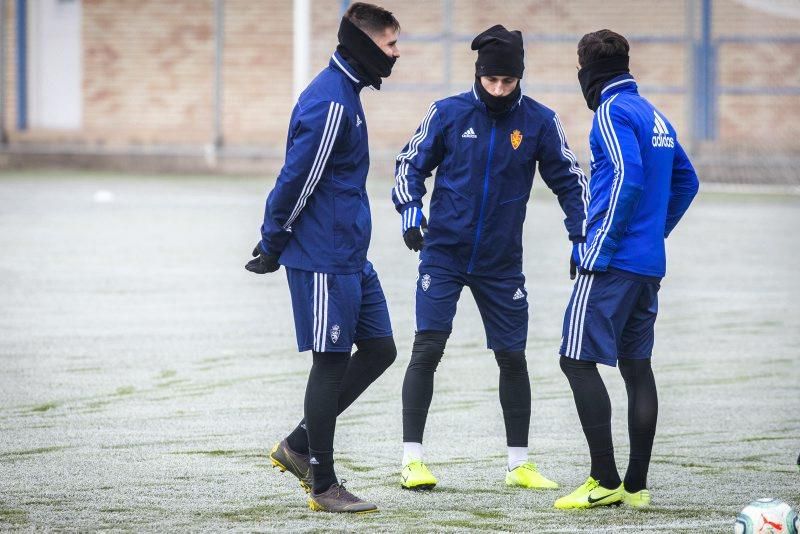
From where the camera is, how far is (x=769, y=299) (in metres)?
12.1

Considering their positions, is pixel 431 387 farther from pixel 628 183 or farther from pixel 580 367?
pixel 628 183

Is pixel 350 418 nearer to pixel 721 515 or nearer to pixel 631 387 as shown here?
pixel 631 387

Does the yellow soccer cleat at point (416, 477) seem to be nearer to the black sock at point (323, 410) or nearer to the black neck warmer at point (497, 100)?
the black sock at point (323, 410)

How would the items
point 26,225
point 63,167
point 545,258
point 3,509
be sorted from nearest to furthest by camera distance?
point 3,509 < point 545,258 < point 26,225 < point 63,167

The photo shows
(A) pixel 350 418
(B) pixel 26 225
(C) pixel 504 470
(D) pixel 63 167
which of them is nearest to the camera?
(C) pixel 504 470

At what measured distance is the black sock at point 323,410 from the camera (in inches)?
227

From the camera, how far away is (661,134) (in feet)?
19.3

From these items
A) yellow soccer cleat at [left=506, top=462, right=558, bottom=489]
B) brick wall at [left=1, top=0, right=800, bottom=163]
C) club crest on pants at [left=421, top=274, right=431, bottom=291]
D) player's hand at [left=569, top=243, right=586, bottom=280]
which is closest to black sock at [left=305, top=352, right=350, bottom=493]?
club crest on pants at [left=421, top=274, right=431, bottom=291]

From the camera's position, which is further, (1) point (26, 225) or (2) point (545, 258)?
(1) point (26, 225)

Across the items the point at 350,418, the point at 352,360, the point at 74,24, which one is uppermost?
the point at 74,24

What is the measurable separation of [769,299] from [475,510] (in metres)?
6.90

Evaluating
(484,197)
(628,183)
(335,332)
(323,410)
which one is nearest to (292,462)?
(323,410)

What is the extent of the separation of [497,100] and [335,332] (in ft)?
4.15

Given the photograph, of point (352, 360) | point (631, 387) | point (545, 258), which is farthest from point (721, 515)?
point (545, 258)
